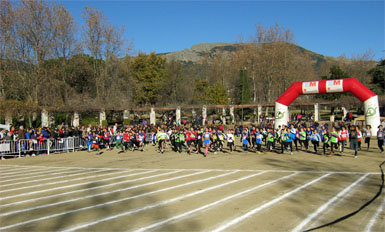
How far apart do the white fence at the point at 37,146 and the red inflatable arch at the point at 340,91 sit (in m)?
18.4

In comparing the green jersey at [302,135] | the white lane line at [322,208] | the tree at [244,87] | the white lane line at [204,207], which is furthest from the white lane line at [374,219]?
the tree at [244,87]

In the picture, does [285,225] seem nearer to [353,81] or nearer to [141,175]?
[141,175]

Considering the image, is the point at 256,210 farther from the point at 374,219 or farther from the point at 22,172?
the point at 22,172

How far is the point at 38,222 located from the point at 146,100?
54.6 meters

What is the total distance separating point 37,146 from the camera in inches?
793

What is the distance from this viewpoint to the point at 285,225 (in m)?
6.09

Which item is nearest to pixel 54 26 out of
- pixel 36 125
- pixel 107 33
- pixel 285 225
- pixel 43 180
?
pixel 107 33

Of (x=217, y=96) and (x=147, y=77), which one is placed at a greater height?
(x=147, y=77)

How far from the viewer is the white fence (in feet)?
62.3

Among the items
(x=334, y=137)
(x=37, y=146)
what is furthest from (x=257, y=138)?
(x=37, y=146)

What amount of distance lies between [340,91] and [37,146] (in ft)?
80.8

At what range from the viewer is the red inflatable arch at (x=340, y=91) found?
2583cm

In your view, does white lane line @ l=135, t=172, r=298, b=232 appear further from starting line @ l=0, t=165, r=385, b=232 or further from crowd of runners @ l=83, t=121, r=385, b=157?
crowd of runners @ l=83, t=121, r=385, b=157

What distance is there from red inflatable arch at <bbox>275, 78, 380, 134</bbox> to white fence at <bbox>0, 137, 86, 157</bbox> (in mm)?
18390
